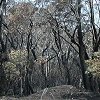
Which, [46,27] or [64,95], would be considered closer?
[64,95]

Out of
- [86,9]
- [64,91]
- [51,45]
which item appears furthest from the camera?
[51,45]

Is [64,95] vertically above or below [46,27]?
below

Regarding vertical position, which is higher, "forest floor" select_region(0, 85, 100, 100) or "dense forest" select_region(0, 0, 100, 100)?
"dense forest" select_region(0, 0, 100, 100)

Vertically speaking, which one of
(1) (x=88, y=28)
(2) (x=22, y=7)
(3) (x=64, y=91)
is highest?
(2) (x=22, y=7)

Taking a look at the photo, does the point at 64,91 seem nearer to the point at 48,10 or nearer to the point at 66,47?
the point at 48,10

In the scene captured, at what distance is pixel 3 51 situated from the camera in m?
34.5

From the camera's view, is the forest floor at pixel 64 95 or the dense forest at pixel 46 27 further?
the dense forest at pixel 46 27

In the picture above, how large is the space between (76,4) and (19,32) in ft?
50.6

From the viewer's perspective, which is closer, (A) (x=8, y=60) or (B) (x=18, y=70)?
(A) (x=8, y=60)

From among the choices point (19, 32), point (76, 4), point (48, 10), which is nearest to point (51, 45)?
point (19, 32)

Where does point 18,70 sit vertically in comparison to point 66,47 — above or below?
below

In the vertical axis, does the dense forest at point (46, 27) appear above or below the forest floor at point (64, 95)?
above

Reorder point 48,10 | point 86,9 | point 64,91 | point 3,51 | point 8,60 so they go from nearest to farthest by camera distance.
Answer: point 64,91, point 86,9, point 48,10, point 3,51, point 8,60

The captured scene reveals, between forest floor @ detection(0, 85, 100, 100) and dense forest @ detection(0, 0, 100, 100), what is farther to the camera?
dense forest @ detection(0, 0, 100, 100)
